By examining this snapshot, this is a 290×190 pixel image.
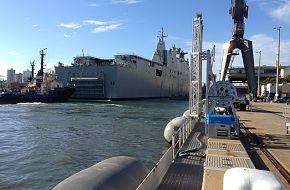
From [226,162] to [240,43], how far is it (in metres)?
54.2

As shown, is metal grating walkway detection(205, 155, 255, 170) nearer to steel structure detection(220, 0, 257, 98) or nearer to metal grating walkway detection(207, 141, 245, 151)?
metal grating walkway detection(207, 141, 245, 151)

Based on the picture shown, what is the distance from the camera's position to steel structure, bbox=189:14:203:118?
64.5 ft

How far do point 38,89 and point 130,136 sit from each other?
6271 cm

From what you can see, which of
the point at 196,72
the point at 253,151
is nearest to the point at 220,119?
the point at 253,151

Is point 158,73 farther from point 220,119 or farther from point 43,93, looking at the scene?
point 220,119

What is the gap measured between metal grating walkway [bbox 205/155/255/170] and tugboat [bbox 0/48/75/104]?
60.2 meters

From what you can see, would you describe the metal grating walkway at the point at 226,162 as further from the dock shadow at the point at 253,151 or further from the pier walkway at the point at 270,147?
the dock shadow at the point at 253,151

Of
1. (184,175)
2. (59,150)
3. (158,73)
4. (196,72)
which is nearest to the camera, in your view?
(184,175)

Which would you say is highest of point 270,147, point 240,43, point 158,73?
point 240,43

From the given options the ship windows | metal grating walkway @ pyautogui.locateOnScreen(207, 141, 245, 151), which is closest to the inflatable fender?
metal grating walkway @ pyautogui.locateOnScreen(207, 141, 245, 151)

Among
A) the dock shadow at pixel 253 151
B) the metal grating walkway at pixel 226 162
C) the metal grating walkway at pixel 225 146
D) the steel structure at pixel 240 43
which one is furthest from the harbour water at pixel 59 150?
the steel structure at pixel 240 43

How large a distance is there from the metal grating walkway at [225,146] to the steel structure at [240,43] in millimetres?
45510

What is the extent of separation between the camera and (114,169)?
6.24m

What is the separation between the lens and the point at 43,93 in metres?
72.1
